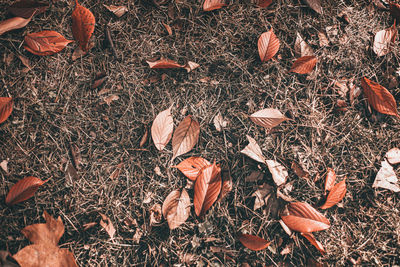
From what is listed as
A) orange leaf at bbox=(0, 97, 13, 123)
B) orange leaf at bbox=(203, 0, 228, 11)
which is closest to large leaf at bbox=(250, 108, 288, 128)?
orange leaf at bbox=(203, 0, 228, 11)

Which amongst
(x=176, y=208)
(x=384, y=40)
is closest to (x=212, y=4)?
(x=384, y=40)

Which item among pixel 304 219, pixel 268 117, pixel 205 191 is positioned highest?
pixel 268 117

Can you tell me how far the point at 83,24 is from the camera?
165cm

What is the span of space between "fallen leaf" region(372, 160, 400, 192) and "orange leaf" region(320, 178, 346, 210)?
249 mm

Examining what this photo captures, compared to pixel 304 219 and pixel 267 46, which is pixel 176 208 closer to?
pixel 304 219

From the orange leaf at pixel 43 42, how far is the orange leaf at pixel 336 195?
2.24 m

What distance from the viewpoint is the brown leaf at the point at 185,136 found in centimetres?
156

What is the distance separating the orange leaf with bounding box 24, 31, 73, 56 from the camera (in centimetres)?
→ 164

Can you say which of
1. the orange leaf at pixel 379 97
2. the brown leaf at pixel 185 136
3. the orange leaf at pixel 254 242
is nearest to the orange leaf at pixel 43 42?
the brown leaf at pixel 185 136

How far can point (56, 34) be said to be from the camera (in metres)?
1.65

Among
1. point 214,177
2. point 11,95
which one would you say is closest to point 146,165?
point 214,177

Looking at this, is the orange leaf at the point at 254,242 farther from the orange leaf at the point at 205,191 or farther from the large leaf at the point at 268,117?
the large leaf at the point at 268,117

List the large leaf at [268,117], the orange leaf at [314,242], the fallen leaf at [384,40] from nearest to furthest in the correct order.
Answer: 1. the orange leaf at [314,242]
2. the large leaf at [268,117]
3. the fallen leaf at [384,40]

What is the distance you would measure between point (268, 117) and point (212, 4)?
3.15 feet
